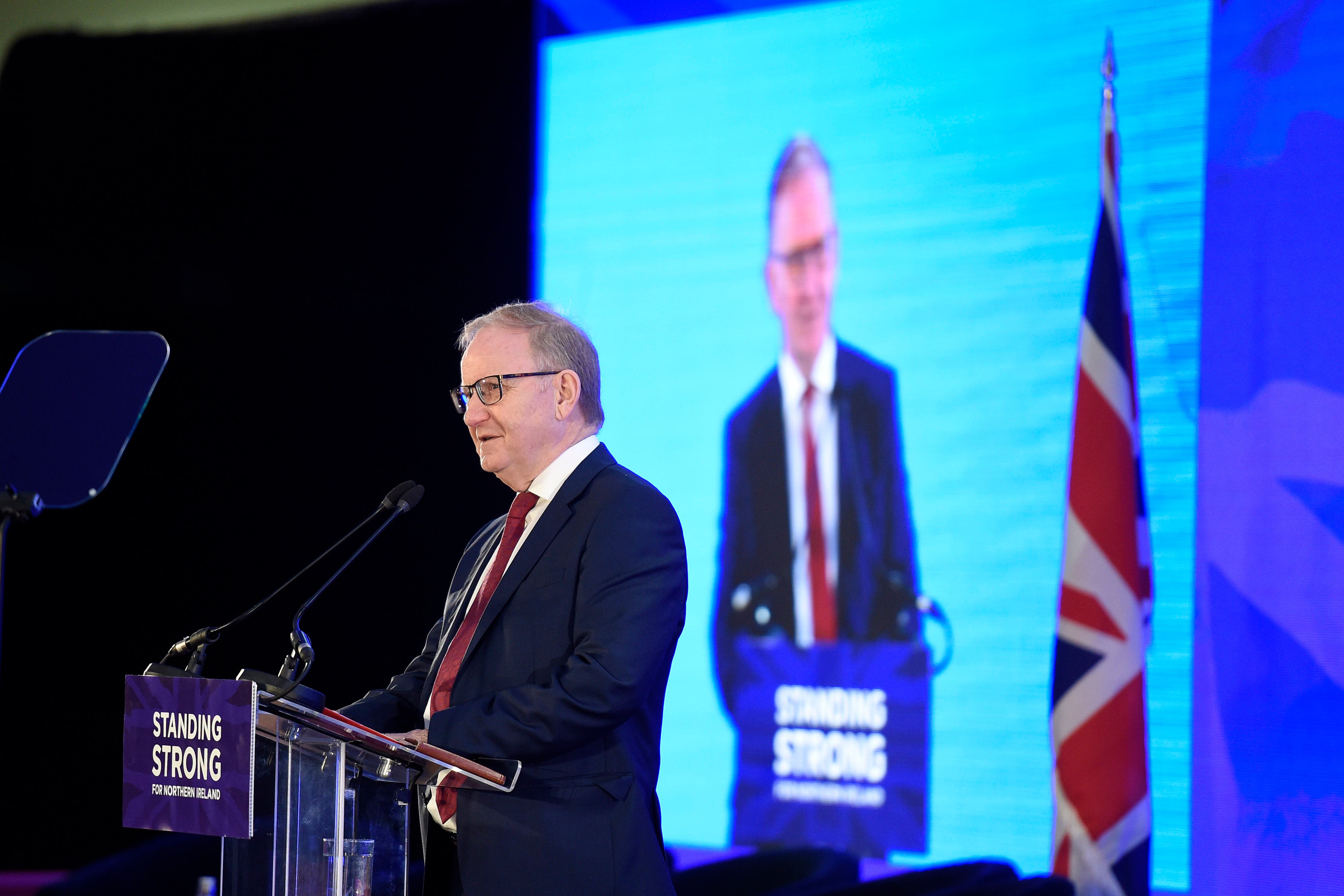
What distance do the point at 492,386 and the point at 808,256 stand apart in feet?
7.67

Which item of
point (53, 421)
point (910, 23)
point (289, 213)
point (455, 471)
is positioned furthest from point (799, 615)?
point (289, 213)

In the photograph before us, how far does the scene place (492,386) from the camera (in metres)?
2.29

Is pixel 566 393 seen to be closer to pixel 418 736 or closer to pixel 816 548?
pixel 418 736

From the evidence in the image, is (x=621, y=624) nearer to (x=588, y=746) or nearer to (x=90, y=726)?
(x=588, y=746)

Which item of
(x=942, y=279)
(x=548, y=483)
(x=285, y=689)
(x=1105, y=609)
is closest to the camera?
(x=285, y=689)

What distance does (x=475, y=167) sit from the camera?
5.20 metres

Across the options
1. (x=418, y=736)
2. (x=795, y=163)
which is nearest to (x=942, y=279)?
(x=795, y=163)

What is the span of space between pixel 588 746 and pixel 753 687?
7.75ft

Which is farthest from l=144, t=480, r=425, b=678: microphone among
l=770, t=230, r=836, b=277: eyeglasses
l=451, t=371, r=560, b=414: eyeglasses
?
l=770, t=230, r=836, b=277: eyeglasses

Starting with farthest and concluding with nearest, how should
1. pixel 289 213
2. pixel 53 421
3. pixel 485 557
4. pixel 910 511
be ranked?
1. pixel 289 213
2. pixel 910 511
3. pixel 53 421
4. pixel 485 557

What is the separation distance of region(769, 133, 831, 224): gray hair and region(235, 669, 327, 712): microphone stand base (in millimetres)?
2994

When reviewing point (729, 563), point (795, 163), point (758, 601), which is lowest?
point (758, 601)

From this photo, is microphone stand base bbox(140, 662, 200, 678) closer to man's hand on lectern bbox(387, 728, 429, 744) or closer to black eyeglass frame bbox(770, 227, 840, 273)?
man's hand on lectern bbox(387, 728, 429, 744)

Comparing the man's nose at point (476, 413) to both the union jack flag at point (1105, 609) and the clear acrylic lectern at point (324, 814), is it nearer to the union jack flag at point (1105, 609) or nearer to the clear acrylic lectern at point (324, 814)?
the clear acrylic lectern at point (324, 814)
